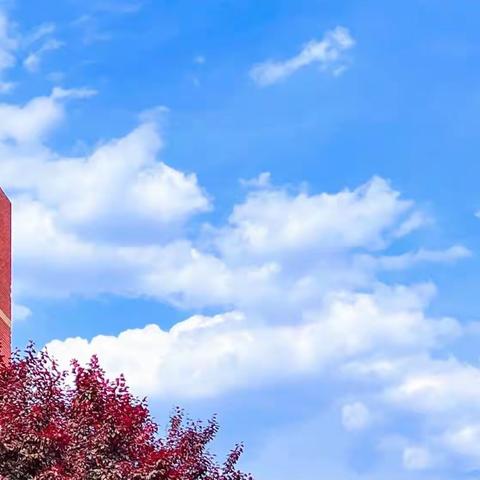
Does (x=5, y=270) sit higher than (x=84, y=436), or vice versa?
(x=5, y=270)

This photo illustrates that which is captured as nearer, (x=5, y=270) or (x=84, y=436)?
(x=84, y=436)

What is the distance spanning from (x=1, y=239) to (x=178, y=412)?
1224 cm

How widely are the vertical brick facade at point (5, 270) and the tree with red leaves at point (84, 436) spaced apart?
11.0m

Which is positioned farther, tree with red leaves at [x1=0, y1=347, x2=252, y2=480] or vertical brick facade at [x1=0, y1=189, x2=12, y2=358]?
vertical brick facade at [x1=0, y1=189, x2=12, y2=358]

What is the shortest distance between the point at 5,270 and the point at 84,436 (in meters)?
13.3

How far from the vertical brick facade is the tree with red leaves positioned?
10975 mm

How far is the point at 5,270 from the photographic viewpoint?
30828mm

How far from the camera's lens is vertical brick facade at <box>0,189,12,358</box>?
3036 centimetres

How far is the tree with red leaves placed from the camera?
17.7 m

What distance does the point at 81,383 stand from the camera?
18.7 metres

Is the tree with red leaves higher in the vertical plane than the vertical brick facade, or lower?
lower

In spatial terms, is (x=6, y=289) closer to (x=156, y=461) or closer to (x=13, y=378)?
(x=13, y=378)

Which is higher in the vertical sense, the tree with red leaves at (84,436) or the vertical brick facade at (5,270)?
the vertical brick facade at (5,270)

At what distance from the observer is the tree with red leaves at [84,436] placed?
58.2ft
